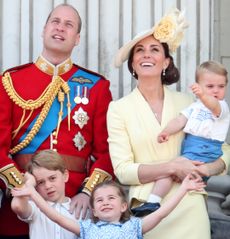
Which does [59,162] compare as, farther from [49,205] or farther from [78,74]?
[78,74]

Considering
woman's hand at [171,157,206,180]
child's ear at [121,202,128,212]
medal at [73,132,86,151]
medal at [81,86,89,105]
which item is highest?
medal at [81,86,89,105]

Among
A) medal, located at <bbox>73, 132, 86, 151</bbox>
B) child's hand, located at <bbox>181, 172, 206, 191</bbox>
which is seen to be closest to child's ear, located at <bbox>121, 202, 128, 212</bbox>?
child's hand, located at <bbox>181, 172, 206, 191</bbox>

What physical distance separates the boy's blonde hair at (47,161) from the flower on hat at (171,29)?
763 millimetres

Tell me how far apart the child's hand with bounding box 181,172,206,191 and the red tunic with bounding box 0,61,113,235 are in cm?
53

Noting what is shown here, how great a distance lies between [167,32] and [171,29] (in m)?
0.02

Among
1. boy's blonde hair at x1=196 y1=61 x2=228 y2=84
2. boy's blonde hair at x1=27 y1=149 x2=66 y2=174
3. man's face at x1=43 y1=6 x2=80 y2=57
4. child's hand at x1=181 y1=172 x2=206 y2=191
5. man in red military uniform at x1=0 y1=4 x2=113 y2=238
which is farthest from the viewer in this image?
man's face at x1=43 y1=6 x2=80 y2=57

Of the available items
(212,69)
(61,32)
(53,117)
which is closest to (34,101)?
(53,117)

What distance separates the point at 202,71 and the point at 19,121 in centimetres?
91

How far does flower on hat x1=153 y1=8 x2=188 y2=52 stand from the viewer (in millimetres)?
4922

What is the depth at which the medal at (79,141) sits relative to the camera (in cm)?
500

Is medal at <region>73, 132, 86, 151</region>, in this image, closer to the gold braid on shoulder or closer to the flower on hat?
the gold braid on shoulder

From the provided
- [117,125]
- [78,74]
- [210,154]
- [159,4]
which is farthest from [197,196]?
[159,4]

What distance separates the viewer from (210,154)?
188 inches

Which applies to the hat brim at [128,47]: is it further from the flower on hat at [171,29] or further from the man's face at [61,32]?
the man's face at [61,32]
